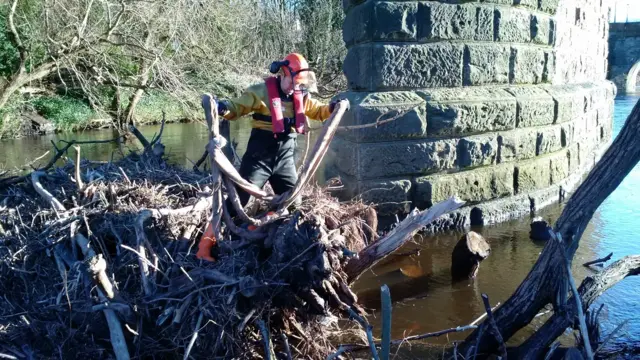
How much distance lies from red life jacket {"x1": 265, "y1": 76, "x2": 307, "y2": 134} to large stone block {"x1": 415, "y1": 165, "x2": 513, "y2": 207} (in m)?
2.36

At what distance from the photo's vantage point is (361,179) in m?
6.00

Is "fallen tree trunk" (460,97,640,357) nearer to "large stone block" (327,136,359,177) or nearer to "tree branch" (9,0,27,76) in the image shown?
"large stone block" (327,136,359,177)

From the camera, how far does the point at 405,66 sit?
6.00 metres

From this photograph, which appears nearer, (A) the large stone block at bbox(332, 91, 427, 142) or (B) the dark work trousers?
(B) the dark work trousers

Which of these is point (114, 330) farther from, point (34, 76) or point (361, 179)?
point (34, 76)

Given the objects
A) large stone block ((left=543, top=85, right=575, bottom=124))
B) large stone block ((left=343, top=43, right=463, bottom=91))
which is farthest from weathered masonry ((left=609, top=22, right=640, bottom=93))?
large stone block ((left=343, top=43, right=463, bottom=91))

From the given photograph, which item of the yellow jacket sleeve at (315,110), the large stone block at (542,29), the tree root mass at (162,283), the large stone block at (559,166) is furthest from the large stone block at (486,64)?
the tree root mass at (162,283)

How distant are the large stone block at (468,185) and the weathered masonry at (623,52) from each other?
3029 cm

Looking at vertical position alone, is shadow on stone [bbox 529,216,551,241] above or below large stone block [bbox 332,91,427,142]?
below

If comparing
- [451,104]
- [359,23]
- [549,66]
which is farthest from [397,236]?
[549,66]

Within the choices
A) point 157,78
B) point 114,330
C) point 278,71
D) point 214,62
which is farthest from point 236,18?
point 114,330

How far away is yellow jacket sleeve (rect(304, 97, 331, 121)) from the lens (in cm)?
419

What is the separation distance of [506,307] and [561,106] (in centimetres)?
477

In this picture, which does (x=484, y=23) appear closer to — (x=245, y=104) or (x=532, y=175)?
(x=532, y=175)
